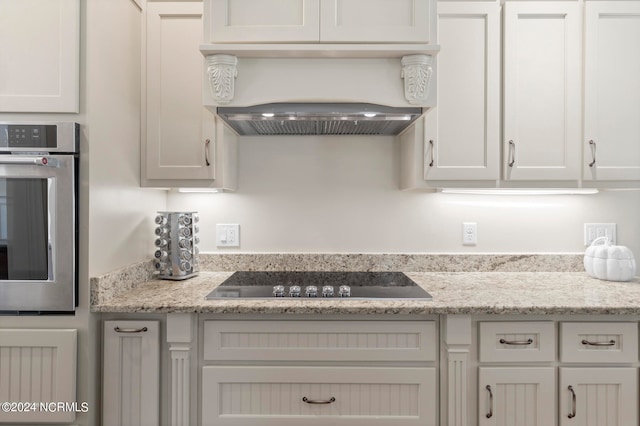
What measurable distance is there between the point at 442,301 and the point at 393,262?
0.60 metres

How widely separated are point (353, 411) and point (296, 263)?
32.3 inches

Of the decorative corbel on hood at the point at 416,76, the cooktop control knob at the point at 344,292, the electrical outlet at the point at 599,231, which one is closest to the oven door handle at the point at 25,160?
the cooktop control knob at the point at 344,292

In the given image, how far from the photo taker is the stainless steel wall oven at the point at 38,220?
4.35ft

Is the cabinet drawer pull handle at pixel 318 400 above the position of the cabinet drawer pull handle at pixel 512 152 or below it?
below

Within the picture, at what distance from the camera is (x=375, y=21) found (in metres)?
1.55

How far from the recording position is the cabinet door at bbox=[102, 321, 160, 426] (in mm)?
1421

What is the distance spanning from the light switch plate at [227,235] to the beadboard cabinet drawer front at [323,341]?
2.28 ft

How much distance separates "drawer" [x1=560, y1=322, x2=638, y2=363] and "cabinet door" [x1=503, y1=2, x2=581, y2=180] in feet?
2.21

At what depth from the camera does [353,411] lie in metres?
1.42

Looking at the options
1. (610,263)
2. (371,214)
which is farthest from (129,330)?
(610,263)

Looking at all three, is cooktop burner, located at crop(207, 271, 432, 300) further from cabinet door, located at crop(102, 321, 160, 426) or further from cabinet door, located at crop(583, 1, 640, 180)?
cabinet door, located at crop(583, 1, 640, 180)

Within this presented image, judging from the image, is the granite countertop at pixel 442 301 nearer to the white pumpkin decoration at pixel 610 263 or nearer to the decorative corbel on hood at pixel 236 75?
the white pumpkin decoration at pixel 610 263

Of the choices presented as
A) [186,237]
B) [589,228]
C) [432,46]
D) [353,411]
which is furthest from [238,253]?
[589,228]

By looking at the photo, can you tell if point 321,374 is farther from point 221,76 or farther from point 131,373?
point 221,76
